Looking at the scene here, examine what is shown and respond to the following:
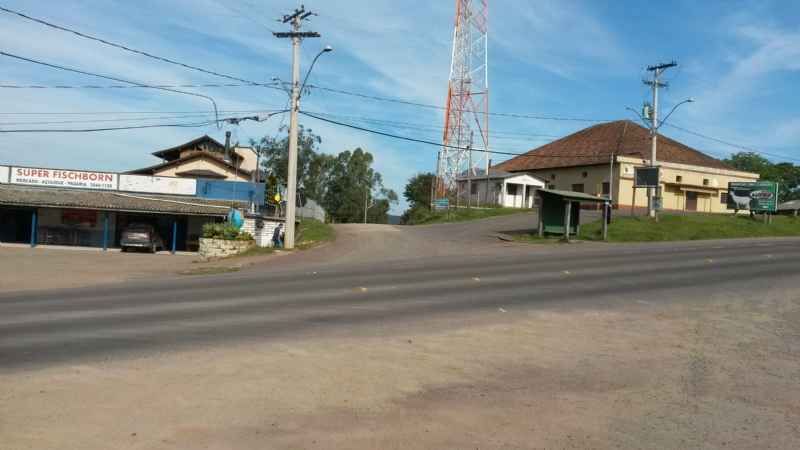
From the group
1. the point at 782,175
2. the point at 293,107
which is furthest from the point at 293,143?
the point at 782,175

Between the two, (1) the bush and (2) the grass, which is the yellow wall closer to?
(2) the grass

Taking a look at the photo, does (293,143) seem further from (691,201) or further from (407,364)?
(691,201)

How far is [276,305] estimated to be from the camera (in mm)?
14102

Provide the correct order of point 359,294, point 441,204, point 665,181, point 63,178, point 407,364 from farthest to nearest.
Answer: point 665,181 < point 441,204 < point 63,178 < point 359,294 < point 407,364

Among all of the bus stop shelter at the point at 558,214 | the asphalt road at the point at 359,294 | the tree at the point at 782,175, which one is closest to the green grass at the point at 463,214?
the bus stop shelter at the point at 558,214

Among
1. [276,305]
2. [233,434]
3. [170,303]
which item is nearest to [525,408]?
[233,434]

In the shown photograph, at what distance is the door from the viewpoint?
58875 mm

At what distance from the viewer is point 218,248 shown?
31062 millimetres

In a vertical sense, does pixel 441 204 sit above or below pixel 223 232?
above

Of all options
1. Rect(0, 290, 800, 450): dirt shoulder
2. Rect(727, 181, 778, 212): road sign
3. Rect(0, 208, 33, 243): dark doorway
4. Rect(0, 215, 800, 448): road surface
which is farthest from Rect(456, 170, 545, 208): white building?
Rect(0, 290, 800, 450): dirt shoulder

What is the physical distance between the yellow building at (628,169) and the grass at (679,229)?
41.1ft

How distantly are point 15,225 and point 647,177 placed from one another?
3707 cm

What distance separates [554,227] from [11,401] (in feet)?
98.6

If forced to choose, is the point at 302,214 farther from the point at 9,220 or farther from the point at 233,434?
the point at 233,434
